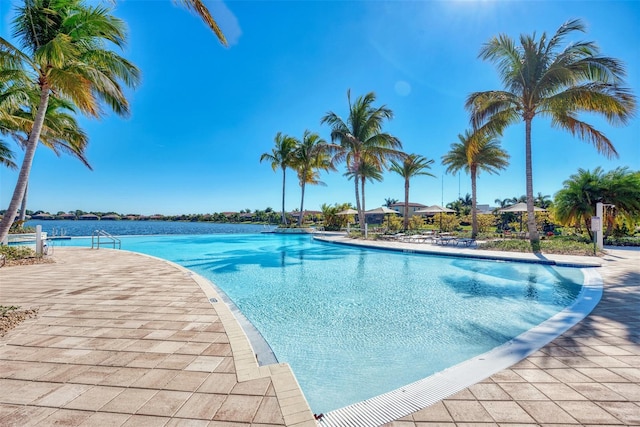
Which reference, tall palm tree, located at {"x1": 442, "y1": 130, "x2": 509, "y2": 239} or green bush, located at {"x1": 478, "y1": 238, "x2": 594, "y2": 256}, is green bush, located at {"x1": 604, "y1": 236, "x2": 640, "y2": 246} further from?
tall palm tree, located at {"x1": 442, "y1": 130, "x2": 509, "y2": 239}

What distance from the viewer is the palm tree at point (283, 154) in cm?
2434

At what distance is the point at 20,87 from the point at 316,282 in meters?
12.1

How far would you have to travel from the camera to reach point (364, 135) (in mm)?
18281

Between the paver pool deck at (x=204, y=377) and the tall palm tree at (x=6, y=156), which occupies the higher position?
the tall palm tree at (x=6, y=156)

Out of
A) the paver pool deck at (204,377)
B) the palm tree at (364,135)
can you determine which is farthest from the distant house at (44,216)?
the paver pool deck at (204,377)

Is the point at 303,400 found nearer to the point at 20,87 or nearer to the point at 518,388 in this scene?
the point at 518,388

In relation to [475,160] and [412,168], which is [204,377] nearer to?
[475,160]

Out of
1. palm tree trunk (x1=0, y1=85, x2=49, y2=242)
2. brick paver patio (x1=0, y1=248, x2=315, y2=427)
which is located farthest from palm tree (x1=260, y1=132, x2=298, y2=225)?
brick paver patio (x1=0, y1=248, x2=315, y2=427)

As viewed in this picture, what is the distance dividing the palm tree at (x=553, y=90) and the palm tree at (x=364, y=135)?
6.34 m

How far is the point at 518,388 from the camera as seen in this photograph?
2.26m

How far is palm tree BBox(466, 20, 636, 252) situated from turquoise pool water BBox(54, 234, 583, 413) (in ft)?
19.3

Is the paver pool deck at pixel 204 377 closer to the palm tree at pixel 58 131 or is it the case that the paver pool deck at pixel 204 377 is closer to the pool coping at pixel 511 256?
the pool coping at pixel 511 256

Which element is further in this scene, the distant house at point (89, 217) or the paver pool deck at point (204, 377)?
the distant house at point (89, 217)

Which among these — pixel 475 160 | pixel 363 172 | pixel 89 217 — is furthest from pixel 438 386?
pixel 89 217
